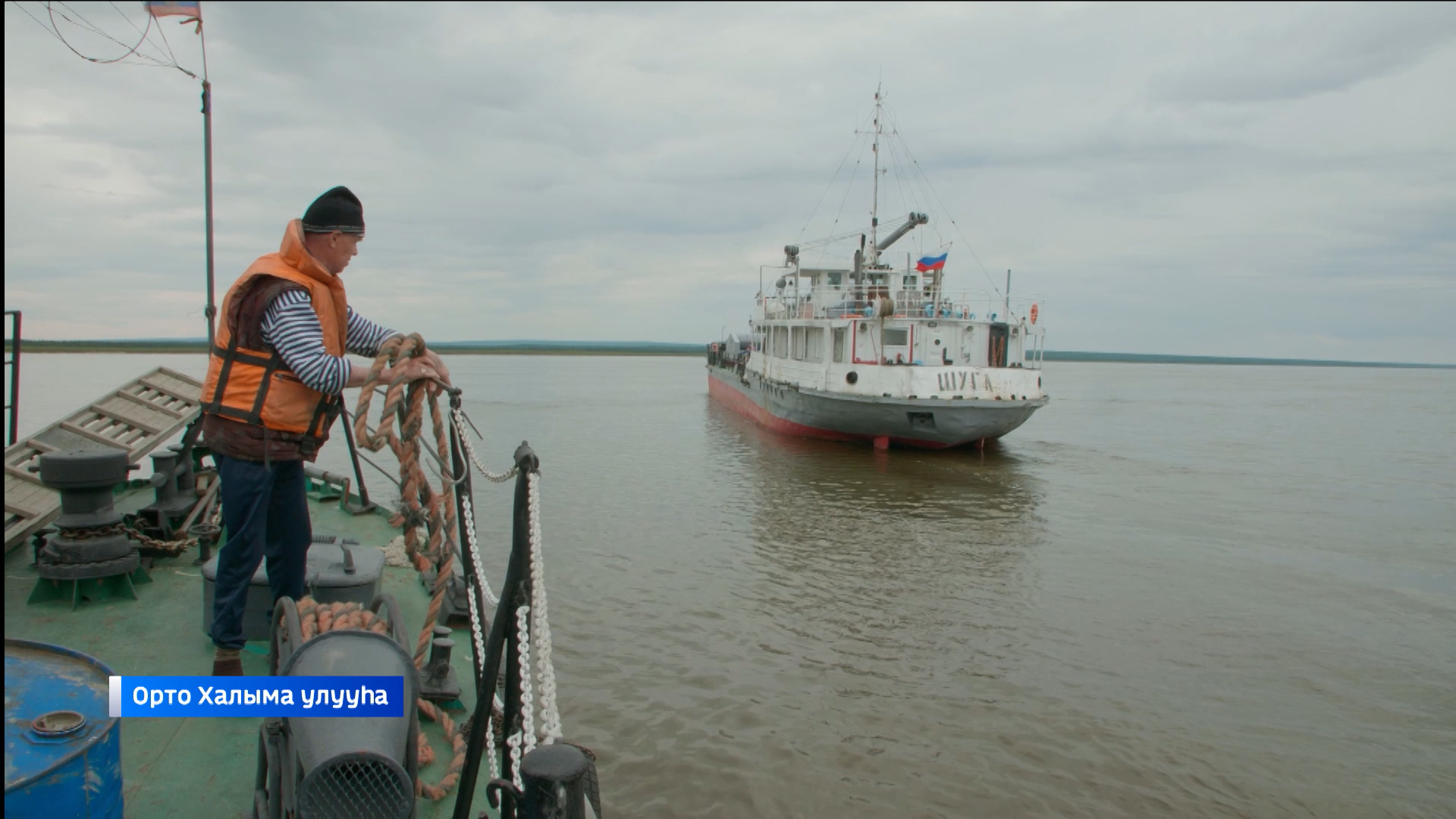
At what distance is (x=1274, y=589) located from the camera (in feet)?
32.7

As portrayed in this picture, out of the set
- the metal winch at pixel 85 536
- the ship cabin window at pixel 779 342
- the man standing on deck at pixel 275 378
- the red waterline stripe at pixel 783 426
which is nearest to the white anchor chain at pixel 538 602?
the man standing on deck at pixel 275 378

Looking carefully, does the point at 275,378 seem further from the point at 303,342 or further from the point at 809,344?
the point at 809,344

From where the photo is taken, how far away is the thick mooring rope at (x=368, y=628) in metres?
2.87

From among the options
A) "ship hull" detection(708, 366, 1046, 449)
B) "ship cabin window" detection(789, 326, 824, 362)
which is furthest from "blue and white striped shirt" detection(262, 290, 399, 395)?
"ship cabin window" detection(789, 326, 824, 362)

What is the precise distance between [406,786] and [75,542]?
375 cm

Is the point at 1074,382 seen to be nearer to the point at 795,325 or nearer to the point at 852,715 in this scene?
the point at 795,325

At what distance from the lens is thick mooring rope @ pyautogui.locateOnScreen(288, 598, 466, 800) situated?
2867 mm

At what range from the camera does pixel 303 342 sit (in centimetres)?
303

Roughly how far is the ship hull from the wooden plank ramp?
47.9ft

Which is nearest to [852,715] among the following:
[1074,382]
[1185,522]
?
[1185,522]

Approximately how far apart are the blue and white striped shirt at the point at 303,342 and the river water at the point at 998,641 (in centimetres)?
338

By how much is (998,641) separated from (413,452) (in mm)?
6606

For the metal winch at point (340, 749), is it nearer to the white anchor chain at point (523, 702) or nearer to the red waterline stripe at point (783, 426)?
the white anchor chain at point (523, 702)

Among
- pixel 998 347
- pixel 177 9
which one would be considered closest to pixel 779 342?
pixel 998 347
